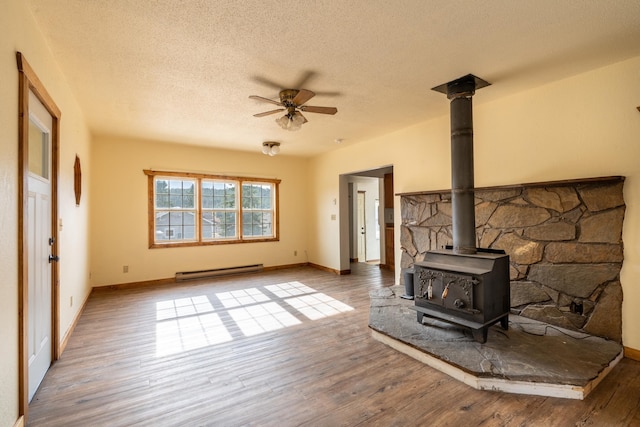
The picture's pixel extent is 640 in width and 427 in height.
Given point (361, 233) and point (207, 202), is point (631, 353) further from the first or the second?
point (207, 202)

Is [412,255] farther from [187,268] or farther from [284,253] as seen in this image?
[187,268]

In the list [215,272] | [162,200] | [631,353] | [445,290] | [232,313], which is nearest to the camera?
[631,353]

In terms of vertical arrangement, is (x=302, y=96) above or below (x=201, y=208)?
above

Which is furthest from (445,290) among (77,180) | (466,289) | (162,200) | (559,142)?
(162,200)

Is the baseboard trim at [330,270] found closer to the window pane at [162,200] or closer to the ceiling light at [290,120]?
the window pane at [162,200]

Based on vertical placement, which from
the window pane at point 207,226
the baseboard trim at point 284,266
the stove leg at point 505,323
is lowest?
the baseboard trim at point 284,266

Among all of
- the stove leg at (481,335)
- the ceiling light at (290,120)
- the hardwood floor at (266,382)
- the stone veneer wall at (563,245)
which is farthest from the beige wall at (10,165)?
the stone veneer wall at (563,245)

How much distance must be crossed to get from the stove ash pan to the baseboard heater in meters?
4.13

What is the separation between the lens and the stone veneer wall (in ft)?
8.89

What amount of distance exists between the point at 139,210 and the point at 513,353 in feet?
18.8

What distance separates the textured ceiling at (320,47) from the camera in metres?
1.99

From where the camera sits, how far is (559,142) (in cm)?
306

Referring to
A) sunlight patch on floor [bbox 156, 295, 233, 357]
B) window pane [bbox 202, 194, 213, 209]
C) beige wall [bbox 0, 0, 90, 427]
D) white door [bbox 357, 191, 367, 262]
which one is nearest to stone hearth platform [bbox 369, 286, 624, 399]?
sunlight patch on floor [bbox 156, 295, 233, 357]

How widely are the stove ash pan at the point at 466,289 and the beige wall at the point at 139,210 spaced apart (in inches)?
170
